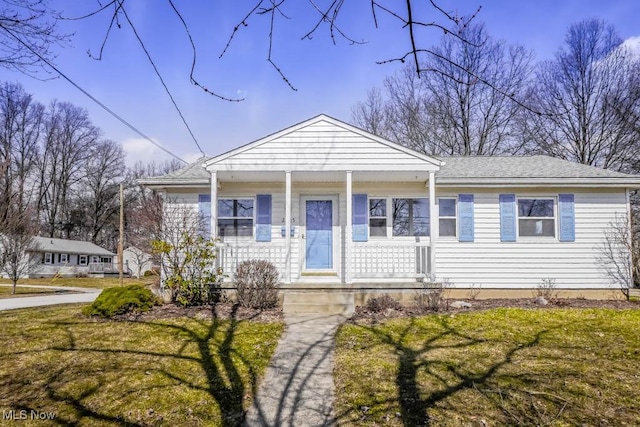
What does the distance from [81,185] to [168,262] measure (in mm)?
36783

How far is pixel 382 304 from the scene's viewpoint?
8.32m

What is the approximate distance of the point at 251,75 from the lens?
3160mm

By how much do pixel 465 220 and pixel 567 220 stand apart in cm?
252

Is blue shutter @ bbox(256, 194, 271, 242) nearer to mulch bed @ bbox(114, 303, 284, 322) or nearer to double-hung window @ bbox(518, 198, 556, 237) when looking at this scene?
mulch bed @ bbox(114, 303, 284, 322)

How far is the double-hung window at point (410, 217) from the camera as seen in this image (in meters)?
10.7

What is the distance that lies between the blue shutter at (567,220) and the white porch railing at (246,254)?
7.00 metres

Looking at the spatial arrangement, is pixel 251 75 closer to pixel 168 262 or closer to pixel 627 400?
pixel 627 400

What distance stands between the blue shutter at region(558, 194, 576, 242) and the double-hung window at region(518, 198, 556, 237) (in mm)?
200

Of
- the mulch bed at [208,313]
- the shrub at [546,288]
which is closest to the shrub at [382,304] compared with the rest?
the mulch bed at [208,313]

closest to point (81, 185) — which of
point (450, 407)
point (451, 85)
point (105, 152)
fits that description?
point (105, 152)

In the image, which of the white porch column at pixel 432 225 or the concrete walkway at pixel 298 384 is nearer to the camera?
the concrete walkway at pixel 298 384

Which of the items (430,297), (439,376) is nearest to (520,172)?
(430,297)

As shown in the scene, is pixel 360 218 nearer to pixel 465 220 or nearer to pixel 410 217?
pixel 410 217
